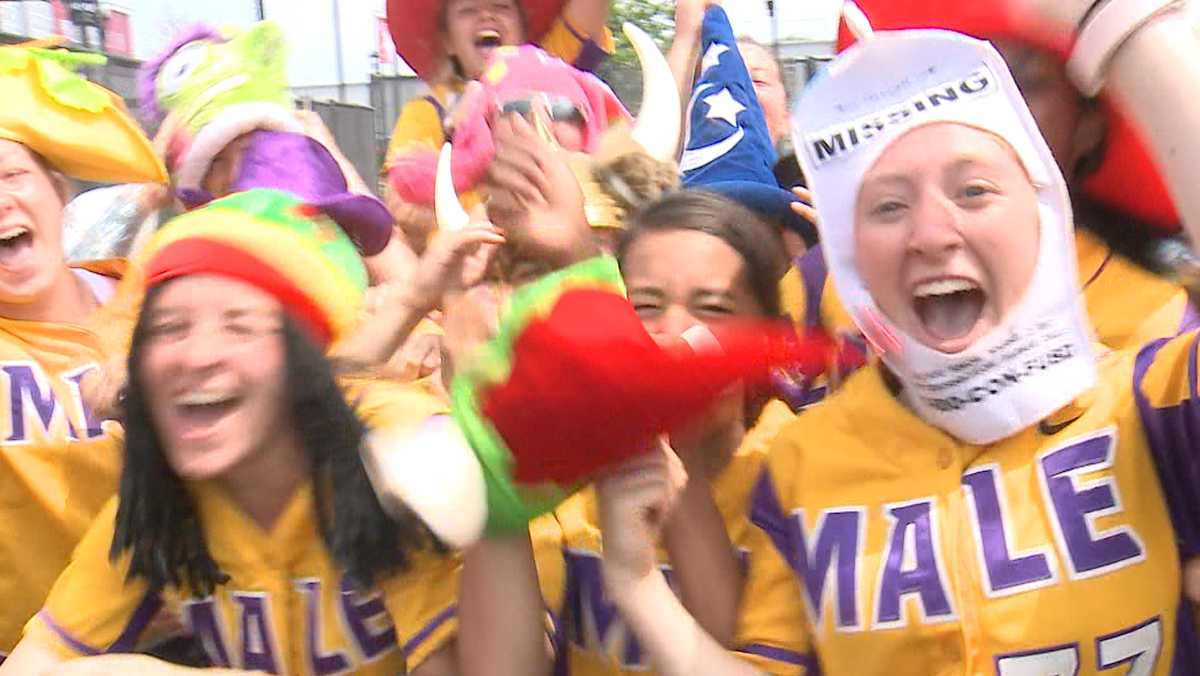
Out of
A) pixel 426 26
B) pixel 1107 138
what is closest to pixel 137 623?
pixel 1107 138

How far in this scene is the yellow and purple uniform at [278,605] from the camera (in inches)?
73.1

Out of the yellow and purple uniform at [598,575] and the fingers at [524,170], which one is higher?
the fingers at [524,170]

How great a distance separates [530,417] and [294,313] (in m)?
0.71

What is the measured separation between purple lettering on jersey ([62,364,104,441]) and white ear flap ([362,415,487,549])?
126cm

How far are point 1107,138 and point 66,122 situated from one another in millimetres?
1964

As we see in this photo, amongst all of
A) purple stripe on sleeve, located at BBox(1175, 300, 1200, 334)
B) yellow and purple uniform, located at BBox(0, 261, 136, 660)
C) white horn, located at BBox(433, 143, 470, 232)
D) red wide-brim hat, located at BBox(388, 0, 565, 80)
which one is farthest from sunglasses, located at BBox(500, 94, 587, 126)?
purple stripe on sleeve, located at BBox(1175, 300, 1200, 334)

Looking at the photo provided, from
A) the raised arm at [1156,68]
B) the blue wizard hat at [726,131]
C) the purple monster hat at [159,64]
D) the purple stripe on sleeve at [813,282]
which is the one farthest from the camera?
the purple monster hat at [159,64]

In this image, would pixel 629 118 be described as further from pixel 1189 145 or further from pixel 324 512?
pixel 1189 145

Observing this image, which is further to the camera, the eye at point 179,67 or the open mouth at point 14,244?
the eye at point 179,67

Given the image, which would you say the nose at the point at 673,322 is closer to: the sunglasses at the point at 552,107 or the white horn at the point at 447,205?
the white horn at the point at 447,205

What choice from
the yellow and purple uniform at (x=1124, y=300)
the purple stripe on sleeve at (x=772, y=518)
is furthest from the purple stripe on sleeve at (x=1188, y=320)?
the purple stripe on sleeve at (x=772, y=518)

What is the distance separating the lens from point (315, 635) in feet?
6.22

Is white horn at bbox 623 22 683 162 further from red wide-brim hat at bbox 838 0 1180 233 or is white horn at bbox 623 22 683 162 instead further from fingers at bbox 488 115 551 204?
fingers at bbox 488 115 551 204

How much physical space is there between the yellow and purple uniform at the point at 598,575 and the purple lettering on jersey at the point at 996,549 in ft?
1.14
